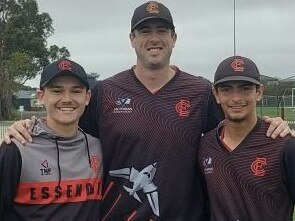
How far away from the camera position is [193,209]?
4.72m

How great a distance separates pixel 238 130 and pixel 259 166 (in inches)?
13.0

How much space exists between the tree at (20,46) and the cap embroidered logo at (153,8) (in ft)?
164

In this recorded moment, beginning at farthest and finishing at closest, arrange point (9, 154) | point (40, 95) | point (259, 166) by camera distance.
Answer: point (40, 95) < point (259, 166) < point (9, 154)

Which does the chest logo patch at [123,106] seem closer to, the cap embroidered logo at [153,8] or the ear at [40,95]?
the ear at [40,95]

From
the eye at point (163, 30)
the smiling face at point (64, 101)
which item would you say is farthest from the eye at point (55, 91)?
the eye at point (163, 30)

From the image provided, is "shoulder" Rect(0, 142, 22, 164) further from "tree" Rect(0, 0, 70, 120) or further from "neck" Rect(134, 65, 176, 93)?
"tree" Rect(0, 0, 70, 120)

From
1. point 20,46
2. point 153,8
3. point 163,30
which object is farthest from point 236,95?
point 20,46

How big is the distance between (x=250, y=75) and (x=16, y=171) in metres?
1.82

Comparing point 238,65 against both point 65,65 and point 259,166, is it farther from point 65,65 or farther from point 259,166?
point 65,65

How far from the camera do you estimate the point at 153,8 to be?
15.9 ft

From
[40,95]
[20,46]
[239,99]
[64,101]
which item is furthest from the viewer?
[20,46]

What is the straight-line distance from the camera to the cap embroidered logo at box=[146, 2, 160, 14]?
15.8 feet

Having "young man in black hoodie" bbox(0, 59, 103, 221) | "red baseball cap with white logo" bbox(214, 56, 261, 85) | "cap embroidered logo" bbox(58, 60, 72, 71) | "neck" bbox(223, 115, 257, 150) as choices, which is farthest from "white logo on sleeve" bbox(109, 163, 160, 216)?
"cap embroidered logo" bbox(58, 60, 72, 71)

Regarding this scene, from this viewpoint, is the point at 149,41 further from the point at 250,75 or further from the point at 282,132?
the point at 282,132
